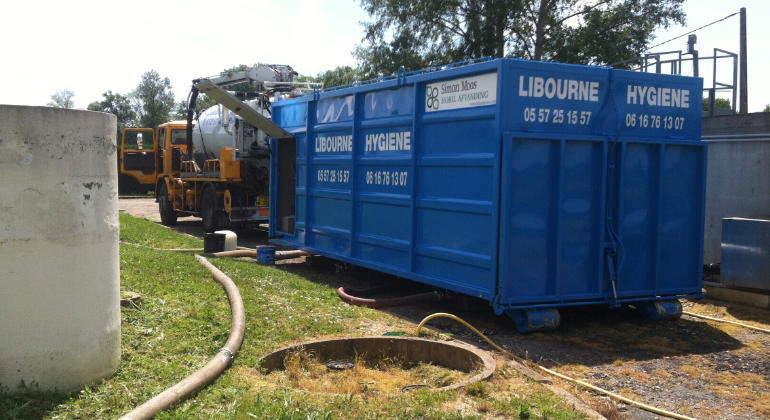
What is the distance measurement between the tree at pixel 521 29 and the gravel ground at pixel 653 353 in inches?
732

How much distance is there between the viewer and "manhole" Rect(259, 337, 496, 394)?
5.53 metres

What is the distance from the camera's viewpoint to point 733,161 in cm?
1092

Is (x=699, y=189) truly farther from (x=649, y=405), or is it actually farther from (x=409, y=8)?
(x=409, y=8)

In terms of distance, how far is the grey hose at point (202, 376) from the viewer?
425cm

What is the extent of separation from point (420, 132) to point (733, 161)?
5762 mm

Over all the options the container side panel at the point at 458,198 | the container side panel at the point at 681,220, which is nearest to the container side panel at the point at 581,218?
the container side panel at the point at 458,198

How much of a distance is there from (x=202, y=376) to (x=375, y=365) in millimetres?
1864

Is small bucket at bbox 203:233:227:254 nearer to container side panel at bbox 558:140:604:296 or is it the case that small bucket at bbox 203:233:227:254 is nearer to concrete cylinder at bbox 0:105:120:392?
container side panel at bbox 558:140:604:296

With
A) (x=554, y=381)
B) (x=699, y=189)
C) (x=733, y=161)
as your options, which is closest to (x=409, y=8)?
(x=733, y=161)

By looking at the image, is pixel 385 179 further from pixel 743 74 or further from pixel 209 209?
pixel 743 74

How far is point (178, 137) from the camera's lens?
20531 millimetres

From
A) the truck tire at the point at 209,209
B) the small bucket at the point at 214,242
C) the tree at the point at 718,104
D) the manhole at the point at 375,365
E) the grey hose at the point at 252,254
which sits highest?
the tree at the point at 718,104

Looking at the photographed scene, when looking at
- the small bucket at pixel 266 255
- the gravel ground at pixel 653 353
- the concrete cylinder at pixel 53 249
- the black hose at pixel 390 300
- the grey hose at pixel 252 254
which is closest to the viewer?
the concrete cylinder at pixel 53 249

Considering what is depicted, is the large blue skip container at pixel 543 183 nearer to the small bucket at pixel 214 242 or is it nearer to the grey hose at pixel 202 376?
the grey hose at pixel 202 376
